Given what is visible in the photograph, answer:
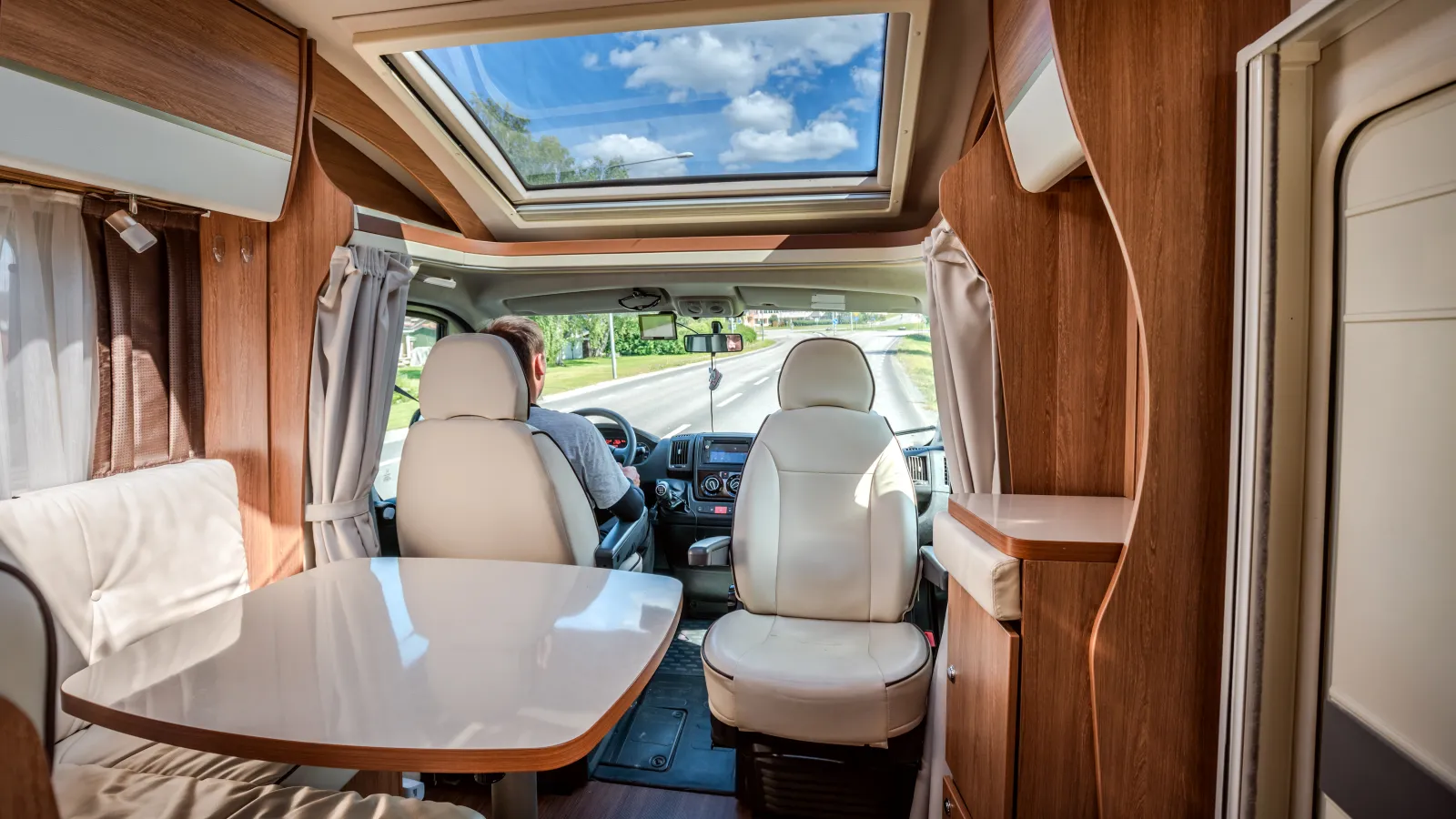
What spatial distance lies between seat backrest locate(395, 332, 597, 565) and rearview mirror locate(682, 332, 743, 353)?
1.33 metres

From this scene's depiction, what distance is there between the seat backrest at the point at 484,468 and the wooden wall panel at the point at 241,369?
544 mm

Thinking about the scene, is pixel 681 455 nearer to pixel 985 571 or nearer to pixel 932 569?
pixel 932 569

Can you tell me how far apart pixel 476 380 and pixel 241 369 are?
89 centimetres

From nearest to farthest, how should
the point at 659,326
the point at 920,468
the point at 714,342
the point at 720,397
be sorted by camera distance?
the point at 920,468 < the point at 714,342 < the point at 659,326 < the point at 720,397

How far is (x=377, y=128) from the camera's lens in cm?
246

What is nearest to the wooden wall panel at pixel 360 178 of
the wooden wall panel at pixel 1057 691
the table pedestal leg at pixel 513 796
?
the table pedestal leg at pixel 513 796

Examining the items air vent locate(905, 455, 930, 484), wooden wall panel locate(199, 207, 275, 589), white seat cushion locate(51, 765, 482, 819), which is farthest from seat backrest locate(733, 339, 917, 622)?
wooden wall panel locate(199, 207, 275, 589)

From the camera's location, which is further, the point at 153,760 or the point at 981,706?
the point at 153,760

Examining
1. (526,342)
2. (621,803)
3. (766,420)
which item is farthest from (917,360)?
(621,803)

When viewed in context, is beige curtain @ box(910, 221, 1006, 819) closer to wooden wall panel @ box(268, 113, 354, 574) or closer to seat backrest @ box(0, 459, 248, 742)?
wooden wall panel @ box(268, 113, 354, 574)

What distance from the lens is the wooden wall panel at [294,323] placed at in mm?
2256

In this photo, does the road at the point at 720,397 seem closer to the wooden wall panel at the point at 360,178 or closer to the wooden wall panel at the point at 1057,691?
the wooden wall panel at the point at 360,178

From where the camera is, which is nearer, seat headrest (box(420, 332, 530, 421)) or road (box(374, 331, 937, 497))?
seat headrest (box(420, 332, 530, 421))

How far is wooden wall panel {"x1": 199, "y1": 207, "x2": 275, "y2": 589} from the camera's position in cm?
234
